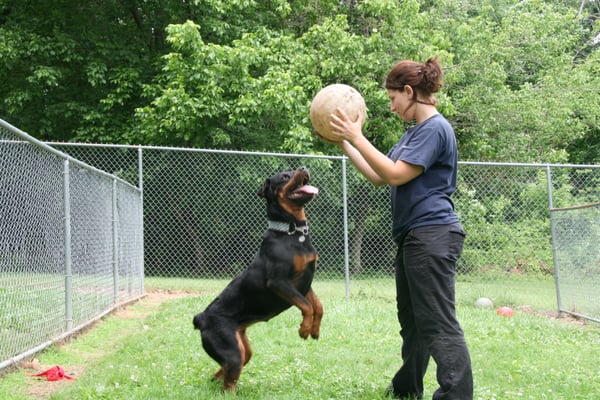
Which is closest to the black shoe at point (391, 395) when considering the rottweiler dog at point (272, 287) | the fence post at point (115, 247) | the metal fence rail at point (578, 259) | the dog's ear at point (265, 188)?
the rottweiler dog at point (272, 287)

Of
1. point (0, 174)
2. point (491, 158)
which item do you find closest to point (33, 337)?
point (0, 174)

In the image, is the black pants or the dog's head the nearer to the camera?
the black pants

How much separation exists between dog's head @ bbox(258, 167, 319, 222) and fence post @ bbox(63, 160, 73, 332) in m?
2.73

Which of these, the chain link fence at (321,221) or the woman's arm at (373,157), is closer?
the woman's arm at (373,157)

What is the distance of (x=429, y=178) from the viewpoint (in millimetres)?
3426

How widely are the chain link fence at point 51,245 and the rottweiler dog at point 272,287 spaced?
4.92 ft

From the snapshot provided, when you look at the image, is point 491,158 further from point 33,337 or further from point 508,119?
point 33,337

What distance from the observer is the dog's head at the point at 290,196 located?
422 cm

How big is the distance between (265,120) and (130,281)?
19.1ft

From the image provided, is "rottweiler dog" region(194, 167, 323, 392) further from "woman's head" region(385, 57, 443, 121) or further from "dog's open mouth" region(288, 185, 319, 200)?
"woman's head" region(385, 57, 443, 121)

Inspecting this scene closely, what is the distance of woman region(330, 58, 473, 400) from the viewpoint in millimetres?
3283

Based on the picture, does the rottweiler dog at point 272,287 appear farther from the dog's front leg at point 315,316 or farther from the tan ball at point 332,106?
the tan ball at point 332,106

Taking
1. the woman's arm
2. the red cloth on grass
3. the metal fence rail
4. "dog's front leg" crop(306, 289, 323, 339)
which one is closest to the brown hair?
the woman's arm

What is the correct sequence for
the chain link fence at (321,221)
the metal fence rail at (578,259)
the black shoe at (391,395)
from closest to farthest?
the black shoe at (391,395), the metal fence rail at (578,259), the chain link fence at (321,221)
